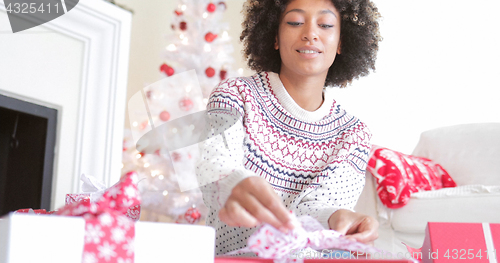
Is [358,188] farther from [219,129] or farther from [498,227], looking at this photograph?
[498,227]

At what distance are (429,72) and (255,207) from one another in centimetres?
239

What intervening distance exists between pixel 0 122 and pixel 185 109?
34.9 inches

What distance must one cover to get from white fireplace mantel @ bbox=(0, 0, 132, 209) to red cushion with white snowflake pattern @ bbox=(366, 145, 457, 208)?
4.29 feet

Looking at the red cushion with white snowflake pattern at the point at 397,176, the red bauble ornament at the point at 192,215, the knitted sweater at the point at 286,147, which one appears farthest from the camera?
the red bauble ornament at the point at 192,215

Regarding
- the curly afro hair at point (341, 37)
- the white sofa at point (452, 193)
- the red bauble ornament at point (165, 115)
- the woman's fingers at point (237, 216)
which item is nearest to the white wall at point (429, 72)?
the white sofa at point (452, 193)

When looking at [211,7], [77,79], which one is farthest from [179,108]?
[211,7]

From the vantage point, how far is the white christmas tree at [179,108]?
91.6 inches

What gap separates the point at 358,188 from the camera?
964 mm

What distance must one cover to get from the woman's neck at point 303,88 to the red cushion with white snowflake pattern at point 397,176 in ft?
2.87

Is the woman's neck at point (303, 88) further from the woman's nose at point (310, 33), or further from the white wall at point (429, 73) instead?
the white wall at point (429, 73)

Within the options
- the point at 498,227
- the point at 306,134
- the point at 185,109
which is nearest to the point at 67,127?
the point at 185,109

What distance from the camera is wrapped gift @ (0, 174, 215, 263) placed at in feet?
0.93

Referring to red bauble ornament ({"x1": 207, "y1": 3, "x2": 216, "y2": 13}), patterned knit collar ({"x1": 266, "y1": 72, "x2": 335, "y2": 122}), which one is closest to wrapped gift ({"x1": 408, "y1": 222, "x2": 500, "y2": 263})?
patterned knit collar ({"x1": 266, "y1": 72, "x2": 335, "y2": 122})

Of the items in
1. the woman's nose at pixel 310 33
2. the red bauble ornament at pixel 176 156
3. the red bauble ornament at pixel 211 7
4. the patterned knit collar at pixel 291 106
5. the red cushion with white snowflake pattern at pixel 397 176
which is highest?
the red bauble ornament at pixel 211 7
